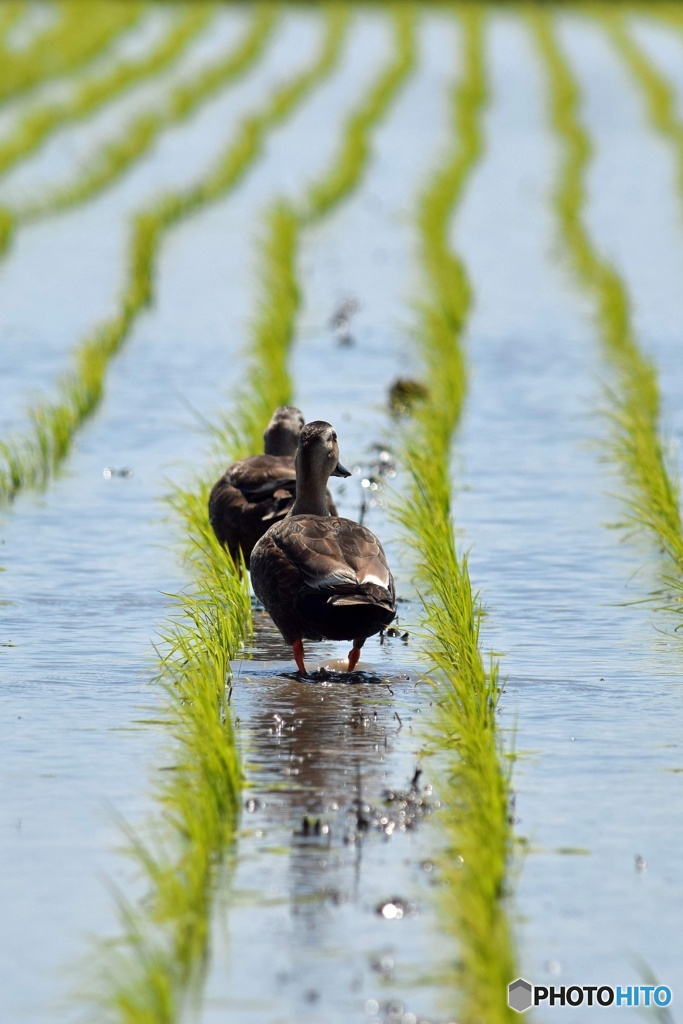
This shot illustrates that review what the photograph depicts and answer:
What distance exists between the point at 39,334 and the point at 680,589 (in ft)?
19.7

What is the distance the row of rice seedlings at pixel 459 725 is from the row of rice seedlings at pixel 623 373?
0.66 m

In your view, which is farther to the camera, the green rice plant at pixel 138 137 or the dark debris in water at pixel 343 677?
the green rice plant at pixel 138 137

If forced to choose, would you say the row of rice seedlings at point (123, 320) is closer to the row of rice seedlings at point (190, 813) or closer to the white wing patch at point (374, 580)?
the row of rice seedlings at point (190, 813)

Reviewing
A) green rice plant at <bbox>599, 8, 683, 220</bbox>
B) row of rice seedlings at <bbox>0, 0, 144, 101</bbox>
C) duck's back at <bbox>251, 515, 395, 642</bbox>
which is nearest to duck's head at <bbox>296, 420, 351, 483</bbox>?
duck's back at <bbox>251, 515, 395, 642</bbox>

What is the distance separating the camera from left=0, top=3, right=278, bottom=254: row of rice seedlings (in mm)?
14875

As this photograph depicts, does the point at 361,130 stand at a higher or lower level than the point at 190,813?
lower

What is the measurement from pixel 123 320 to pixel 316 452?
5.61 metres

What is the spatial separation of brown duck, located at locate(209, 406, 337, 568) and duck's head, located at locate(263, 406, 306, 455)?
0.33 m

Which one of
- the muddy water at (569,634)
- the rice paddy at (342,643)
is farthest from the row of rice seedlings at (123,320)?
the muddy water at (569,634)

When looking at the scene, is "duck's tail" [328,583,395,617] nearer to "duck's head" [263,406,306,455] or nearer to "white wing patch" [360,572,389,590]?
"white wing patch" [360,572,389,590]

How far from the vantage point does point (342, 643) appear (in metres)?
5.42

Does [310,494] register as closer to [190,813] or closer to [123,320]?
[190,813]

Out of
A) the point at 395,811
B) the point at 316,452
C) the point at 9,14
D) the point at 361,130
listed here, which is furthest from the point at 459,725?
the point at 9,14

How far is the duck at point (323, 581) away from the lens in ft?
14.7
